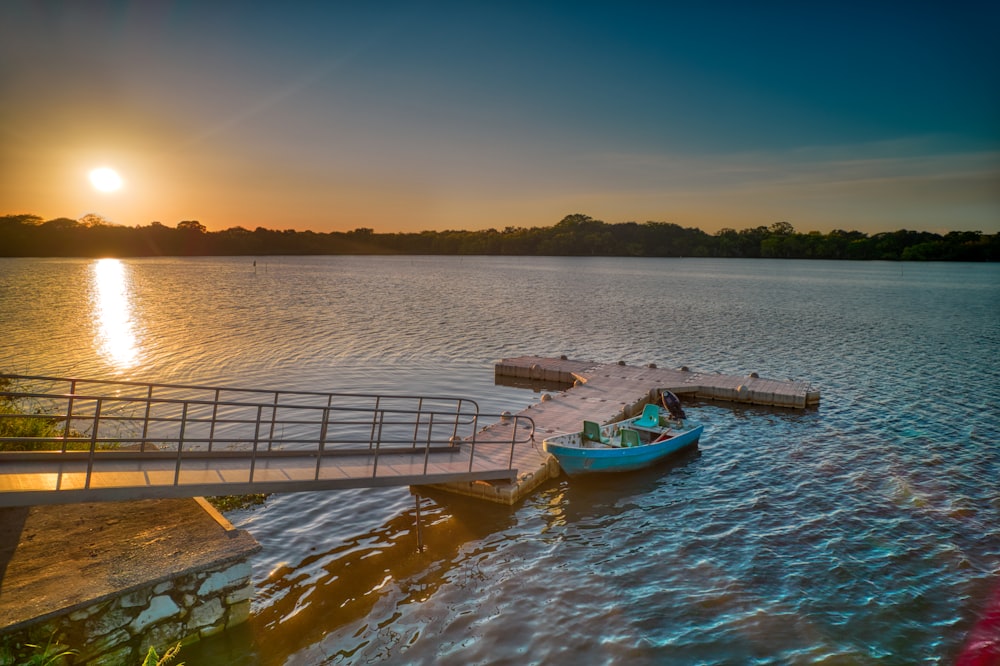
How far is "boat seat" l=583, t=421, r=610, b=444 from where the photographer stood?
18750 millimetres

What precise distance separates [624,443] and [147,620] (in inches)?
518

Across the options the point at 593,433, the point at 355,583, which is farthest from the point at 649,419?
the point at 355,583

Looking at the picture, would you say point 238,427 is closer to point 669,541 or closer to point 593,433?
point 593,433

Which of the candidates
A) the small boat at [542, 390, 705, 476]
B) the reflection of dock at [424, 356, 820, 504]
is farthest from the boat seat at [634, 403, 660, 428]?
the reflection of dock at [424, 356, 820, 504]

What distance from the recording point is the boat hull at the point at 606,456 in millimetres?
17516

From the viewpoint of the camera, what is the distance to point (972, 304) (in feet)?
268

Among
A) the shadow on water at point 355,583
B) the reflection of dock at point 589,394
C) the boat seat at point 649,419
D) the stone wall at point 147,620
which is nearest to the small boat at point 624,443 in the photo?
the boat seat at point 649,419

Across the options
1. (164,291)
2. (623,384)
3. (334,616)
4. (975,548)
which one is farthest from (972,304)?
(164,291)

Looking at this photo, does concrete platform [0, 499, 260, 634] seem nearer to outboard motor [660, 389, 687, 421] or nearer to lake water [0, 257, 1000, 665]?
lake water [0, 257, 1000, 665]

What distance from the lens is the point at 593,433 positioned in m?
18.7

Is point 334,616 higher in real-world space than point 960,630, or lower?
lower

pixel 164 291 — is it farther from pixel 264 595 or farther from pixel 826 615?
pixel 826 615

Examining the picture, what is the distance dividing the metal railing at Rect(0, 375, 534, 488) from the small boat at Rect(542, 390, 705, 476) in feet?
5.22

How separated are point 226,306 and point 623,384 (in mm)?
48105
